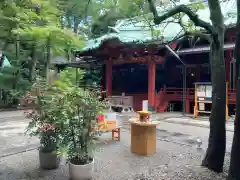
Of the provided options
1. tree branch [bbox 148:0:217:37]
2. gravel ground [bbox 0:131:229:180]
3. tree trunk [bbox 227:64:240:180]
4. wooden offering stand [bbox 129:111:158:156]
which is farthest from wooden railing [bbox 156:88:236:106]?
tree trunk [bbox 227:64:240:180]

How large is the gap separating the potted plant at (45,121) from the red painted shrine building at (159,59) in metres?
7.14

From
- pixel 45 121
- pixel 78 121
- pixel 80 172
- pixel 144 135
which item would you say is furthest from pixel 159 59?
pixel 80 172

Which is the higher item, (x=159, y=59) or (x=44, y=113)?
(x=159, y=59)

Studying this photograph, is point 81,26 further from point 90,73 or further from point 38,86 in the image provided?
point 38,86

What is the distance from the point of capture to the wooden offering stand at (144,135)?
5.67 metres

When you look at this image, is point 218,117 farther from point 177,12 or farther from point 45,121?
point 45,121

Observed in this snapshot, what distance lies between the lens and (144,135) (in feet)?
18.7

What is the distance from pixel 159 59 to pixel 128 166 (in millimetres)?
8742

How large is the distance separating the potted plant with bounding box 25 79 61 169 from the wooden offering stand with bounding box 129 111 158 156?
1859 millimetres

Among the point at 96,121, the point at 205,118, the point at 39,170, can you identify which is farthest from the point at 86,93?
the point at 205,118

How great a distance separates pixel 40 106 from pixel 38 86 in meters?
0.34

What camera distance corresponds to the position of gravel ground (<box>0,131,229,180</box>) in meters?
4.35

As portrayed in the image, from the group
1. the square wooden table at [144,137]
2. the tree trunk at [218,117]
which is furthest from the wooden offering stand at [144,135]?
the tree trunk at [218,117]

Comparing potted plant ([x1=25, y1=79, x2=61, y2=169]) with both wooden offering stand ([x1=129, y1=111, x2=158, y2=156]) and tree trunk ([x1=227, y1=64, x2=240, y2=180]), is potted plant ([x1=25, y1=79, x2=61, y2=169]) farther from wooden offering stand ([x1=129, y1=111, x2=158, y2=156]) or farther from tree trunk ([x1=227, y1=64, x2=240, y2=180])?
tree trunk ([x1=227, y1=64, x2=240, y2=180])
